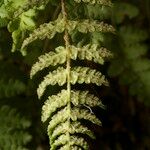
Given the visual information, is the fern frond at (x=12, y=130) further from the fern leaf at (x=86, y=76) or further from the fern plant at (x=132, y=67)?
the fern leaf at (x=86, y=76)

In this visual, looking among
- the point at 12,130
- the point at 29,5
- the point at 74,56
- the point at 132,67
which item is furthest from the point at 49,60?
the point at 132,67

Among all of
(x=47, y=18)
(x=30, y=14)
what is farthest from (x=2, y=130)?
(x=30, y=14)

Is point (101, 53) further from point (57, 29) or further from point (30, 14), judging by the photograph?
point (30, 14)

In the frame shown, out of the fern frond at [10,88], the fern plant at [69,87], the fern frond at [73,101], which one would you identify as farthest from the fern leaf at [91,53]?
the fern frond at [10,88]

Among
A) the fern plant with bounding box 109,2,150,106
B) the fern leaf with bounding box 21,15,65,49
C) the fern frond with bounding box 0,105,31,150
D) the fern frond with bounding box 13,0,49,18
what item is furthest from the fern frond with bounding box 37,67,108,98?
the fern plant with bounding box 109,2,150,106

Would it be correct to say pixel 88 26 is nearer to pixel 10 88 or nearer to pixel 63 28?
pixel 63 28

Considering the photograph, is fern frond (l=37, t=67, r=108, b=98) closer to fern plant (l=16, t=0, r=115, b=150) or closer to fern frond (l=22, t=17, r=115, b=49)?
fern plant (l=16, t=0, r=115, b=150)

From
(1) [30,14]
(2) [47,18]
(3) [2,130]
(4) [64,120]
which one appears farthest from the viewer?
(3) [2,130]

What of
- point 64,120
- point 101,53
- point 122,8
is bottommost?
point 64,120
